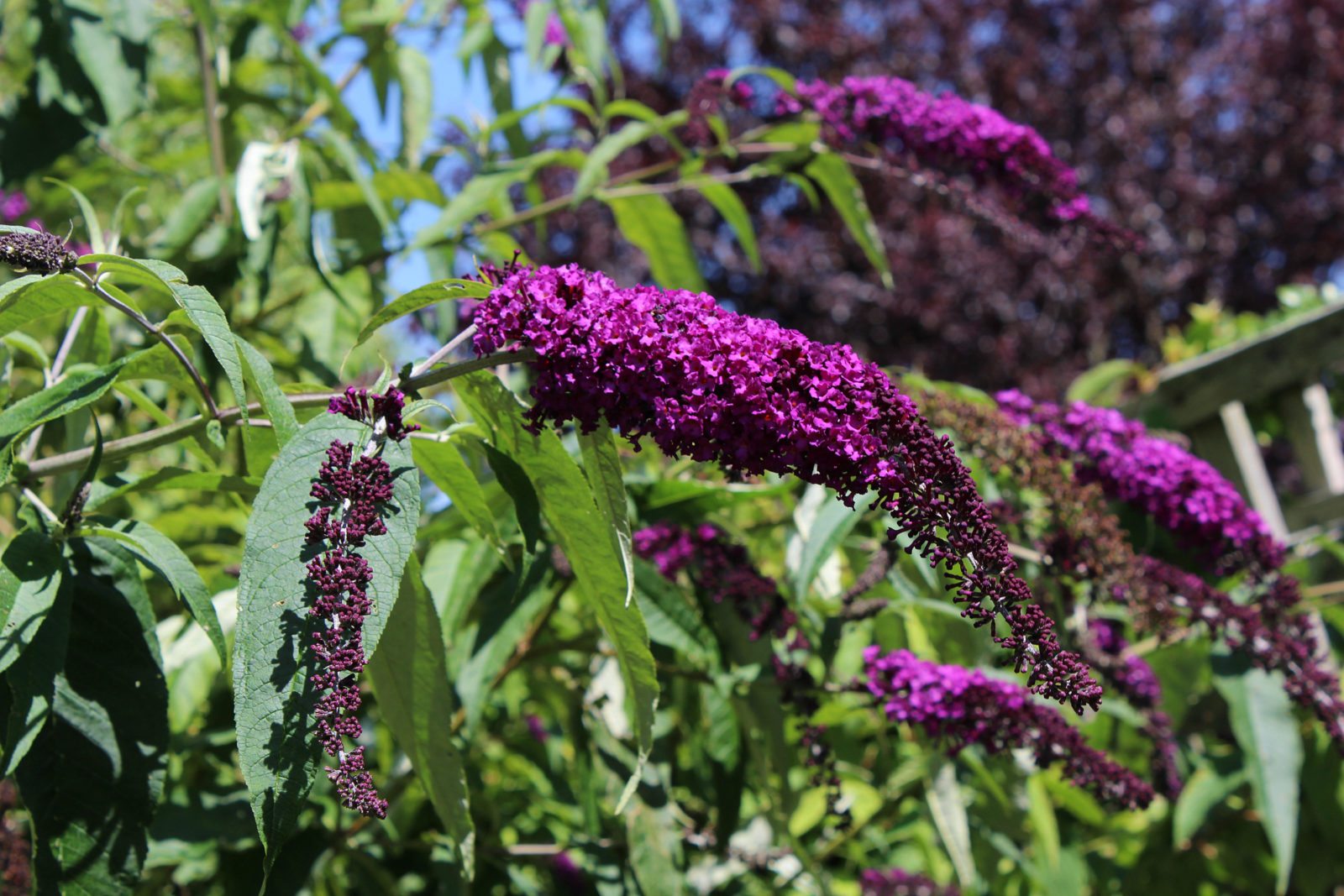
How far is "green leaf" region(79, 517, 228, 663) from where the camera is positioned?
4.15ft

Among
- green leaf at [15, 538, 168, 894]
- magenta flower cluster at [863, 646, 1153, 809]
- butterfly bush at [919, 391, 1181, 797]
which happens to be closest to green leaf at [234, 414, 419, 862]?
green leaf at [15, 538, 168, 894]

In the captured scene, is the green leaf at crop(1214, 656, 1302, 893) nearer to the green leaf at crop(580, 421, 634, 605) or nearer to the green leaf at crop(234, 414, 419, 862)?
the green leaf at crop(580, 421, 634, 605)

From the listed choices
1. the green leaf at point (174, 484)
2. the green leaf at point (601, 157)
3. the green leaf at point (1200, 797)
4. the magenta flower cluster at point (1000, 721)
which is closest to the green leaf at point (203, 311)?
the green leaf at point (174, 484)

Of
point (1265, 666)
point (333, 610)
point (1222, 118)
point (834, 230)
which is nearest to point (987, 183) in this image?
point (1265, 666)

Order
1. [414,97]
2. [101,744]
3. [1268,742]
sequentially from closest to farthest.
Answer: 1. [101,744]
2. [1268,742]
3. [414,97]

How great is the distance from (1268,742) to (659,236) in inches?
62.9

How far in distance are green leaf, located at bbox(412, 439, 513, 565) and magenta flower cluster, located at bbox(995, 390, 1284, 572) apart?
1.17 metres

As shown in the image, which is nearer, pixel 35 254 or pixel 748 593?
pixel 35 254

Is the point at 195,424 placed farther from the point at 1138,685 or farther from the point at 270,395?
the point at 1138,685

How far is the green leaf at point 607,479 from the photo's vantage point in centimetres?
125

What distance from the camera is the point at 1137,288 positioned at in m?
11.2

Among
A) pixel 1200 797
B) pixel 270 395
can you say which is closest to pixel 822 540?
pixel 270 395

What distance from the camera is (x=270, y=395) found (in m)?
1.19

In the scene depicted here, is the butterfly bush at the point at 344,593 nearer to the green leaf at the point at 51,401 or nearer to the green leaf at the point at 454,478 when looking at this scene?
the green leaf at the point at 454,478
